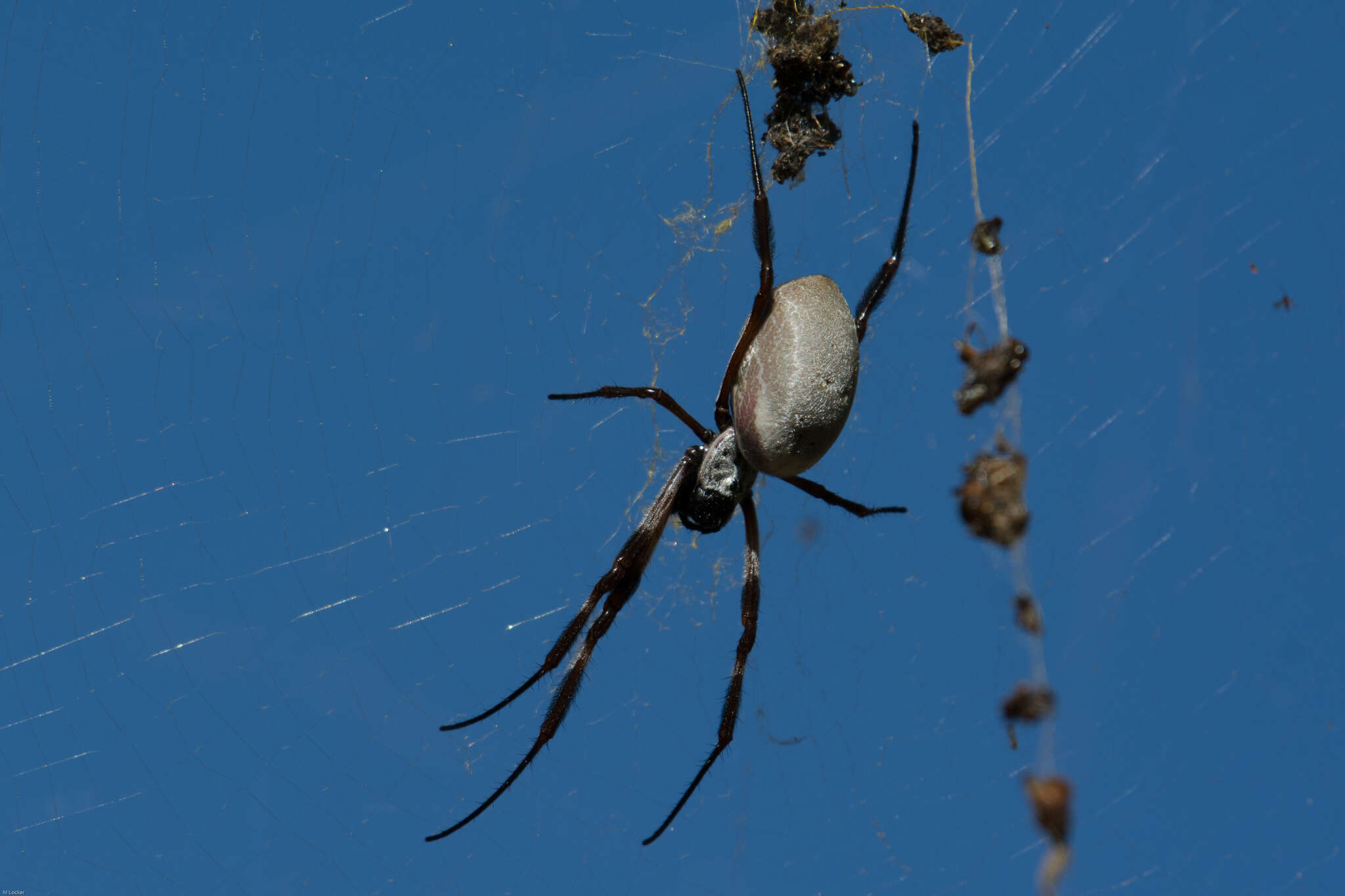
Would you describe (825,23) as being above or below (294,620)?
above

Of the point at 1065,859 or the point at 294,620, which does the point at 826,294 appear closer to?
the point at 1065,859

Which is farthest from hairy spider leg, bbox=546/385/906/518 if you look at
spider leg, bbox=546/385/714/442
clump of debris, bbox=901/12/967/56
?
clump of debris, bbox=901/12/967/56

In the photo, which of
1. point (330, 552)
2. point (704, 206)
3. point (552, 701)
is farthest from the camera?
point (704, 206)

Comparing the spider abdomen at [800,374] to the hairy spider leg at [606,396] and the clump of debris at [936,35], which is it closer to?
the hairy spider leg at [606,396]

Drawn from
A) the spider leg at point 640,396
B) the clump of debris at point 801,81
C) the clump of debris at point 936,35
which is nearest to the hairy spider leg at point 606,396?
the spider leg at point 640,396

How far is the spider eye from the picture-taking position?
4359 mm

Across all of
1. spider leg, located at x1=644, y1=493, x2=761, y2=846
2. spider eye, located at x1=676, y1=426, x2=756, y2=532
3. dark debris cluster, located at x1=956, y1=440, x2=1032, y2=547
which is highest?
dark debris cluster, located at x1=956, y1=440, x2=1032, y2=547

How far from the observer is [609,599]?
422cm

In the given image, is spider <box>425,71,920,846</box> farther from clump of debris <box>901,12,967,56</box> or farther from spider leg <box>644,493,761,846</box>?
clump of debris <box>901,12,967,56</box>

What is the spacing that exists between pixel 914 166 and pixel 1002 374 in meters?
0.98

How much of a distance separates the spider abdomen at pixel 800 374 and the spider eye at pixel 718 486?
0.56 metres

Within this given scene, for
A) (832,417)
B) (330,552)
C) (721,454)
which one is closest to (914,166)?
(832,417)

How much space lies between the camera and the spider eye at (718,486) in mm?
4359

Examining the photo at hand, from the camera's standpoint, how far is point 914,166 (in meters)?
3.95
